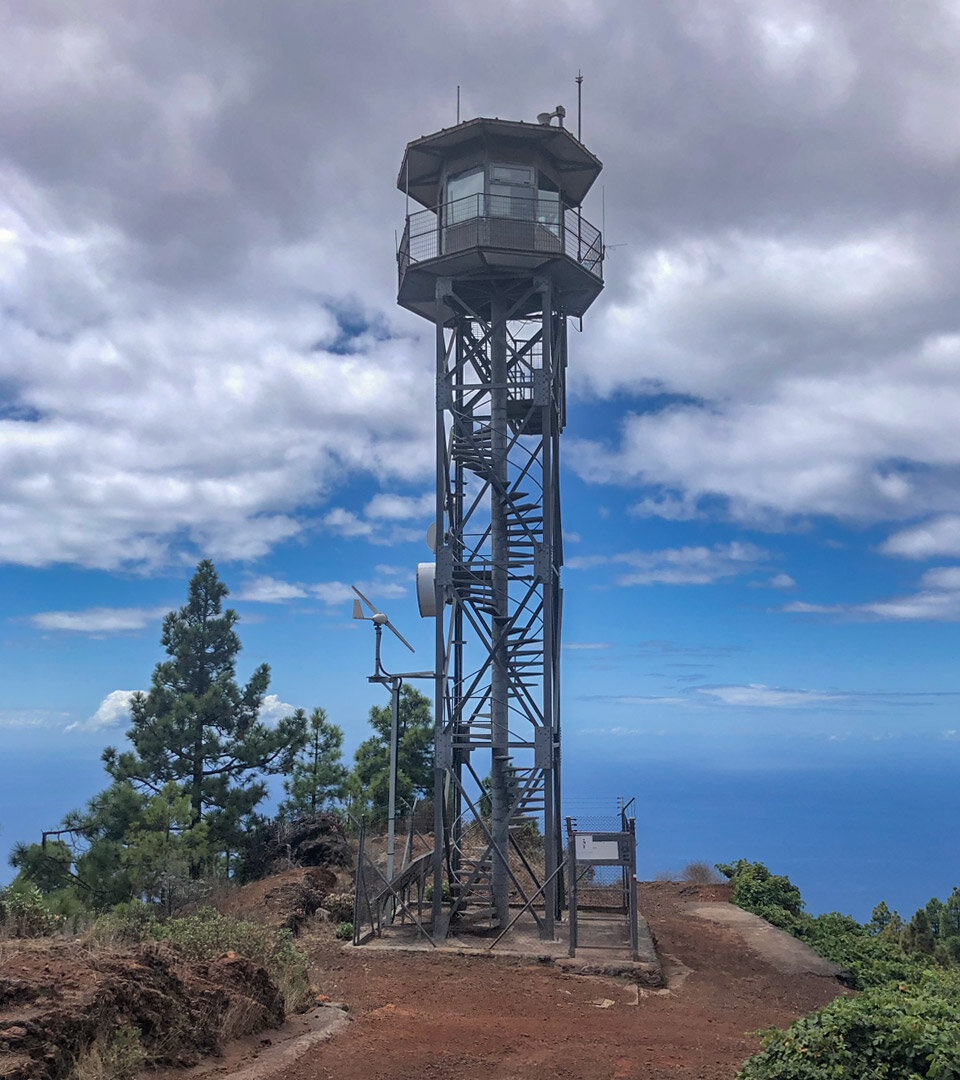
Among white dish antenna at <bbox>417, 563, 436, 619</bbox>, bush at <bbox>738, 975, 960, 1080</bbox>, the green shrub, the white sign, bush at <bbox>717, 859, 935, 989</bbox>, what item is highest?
white dish antenna at <bbox>417, 563, 436, 619</bbox>

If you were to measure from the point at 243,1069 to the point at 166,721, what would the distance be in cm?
1820

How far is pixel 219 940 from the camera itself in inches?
471

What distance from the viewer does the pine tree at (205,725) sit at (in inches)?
1024

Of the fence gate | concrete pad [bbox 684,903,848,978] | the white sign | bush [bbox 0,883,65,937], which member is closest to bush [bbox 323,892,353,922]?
the fence gate

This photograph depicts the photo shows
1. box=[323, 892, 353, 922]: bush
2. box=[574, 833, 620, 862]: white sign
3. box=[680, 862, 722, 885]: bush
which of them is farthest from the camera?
box=[680, 862, 722, 885]: bush

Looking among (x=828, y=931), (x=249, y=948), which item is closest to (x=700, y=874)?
(x=828, y=931)

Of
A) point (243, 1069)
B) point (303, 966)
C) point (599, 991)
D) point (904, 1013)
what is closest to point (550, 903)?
point (599, 991)

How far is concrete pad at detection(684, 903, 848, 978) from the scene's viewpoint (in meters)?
16.4

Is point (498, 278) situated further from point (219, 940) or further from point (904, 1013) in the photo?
point (904, 1013)

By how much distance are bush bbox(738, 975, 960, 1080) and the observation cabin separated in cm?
1566

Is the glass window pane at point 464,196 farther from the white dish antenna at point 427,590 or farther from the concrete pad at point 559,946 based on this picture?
the concrete pad at point 559,946

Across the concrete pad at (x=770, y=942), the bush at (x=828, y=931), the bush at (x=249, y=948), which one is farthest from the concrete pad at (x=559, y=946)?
the bush at (x=249, y=948)

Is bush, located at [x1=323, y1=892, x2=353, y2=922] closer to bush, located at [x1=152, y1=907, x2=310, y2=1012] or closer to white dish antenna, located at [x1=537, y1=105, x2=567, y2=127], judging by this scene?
bush, located at [x1=152, y1=907, x2=310, y2=1012]

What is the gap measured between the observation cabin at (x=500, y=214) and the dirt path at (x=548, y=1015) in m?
13.4
